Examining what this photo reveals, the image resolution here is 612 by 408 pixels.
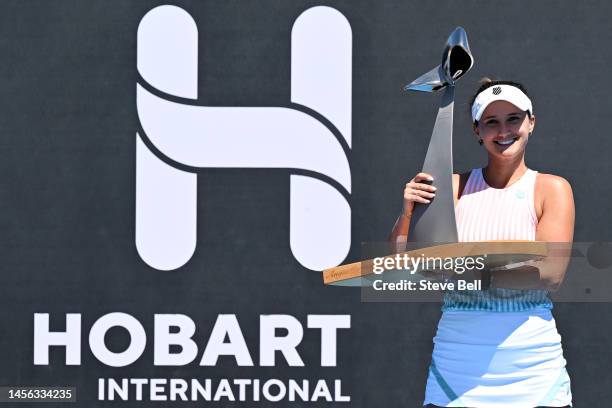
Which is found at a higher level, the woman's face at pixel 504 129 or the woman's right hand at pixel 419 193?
the woman's face at pixel 504 129

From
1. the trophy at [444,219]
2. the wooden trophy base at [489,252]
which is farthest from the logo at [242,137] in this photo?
the wooden trophy base at [489,252]

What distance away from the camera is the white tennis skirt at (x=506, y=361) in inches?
85.0

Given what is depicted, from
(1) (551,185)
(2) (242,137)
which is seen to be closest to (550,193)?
(1) (551,185)

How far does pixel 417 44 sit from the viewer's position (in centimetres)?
379

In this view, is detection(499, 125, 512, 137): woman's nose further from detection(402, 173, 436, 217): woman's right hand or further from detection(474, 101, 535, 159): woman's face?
detection(402, 173, 436, 217): woman's right hand

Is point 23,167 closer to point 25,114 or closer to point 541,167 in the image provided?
point 25,114

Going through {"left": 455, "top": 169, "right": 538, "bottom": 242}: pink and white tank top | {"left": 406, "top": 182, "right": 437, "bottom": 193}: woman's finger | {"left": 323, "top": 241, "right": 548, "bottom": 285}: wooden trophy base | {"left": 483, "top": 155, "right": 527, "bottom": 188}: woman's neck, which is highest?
{"left": 483, "top": 155, "right": 527, "bottom": 188}: woman's neck

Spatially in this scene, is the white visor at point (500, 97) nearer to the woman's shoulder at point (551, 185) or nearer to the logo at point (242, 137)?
the woman's shoulder at point (551, 185)

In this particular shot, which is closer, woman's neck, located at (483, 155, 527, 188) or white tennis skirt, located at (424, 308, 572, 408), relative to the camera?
white tennis skirt, located at (424, 308, 572, 408)

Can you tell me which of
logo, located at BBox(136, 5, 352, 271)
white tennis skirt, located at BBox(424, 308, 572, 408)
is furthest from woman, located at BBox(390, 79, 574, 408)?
logo, located at BBox(136, 5, 352, 271)

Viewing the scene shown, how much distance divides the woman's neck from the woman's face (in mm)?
23

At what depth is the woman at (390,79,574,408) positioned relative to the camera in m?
2.16

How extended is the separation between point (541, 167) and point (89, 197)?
168 centimetres

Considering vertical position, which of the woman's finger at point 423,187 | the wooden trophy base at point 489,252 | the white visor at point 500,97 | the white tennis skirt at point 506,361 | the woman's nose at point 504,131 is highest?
the white visor at point 500,97
